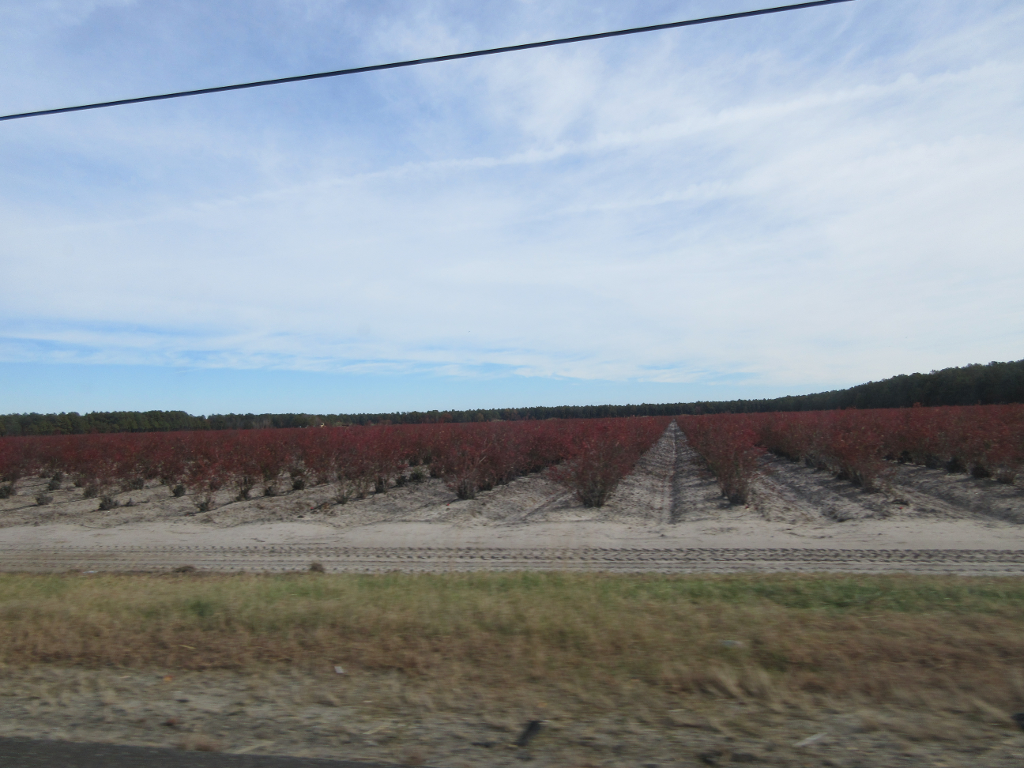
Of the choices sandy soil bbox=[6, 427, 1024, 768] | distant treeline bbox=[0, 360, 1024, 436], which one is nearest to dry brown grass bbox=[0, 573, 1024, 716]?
sandy soil bbox=[6, 427, 1024, 768]

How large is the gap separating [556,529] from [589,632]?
7.17 metres

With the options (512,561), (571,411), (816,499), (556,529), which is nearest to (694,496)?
(816,499)

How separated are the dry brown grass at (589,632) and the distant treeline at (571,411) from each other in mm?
18342

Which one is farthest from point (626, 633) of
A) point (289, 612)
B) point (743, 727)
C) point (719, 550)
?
point (719, 550)

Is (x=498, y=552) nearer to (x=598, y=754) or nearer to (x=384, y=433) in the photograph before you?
(x=598, y=754)

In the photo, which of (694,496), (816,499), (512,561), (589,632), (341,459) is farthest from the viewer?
(341,459)

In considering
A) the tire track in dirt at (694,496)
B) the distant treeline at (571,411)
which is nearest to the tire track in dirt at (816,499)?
the tire track in dirt at (694,496)

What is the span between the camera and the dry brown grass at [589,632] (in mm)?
4023

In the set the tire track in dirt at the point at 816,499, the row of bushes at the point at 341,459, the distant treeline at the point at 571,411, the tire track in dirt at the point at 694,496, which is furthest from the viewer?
the distant treeline at the point at 571,411

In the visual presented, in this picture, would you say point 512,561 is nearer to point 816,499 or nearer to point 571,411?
point 816,499

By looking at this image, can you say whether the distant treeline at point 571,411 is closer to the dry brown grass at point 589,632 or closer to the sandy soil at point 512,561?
the sandy soil at point 512,561

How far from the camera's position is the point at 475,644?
4809 millimetres

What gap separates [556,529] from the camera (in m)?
12.1

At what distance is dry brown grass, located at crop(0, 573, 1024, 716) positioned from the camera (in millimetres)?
4023
